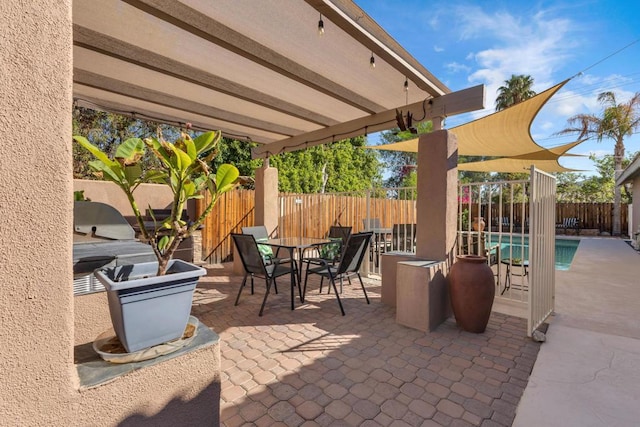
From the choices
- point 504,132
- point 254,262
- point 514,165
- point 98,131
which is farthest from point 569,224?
point 98,131

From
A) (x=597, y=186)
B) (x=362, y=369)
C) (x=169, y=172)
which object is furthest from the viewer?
(x=597, y=186)

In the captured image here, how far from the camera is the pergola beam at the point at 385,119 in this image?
3.50 meters

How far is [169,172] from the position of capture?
128 centimetres

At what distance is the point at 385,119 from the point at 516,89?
2045 cm

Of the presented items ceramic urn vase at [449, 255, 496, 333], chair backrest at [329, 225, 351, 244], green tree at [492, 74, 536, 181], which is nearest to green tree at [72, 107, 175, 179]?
chair backrest at [329, 225, 351, 244]

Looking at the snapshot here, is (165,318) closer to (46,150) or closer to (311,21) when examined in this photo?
(46,150)

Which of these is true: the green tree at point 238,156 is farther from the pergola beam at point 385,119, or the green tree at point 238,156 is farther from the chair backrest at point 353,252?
the chair backrest at point 353,252

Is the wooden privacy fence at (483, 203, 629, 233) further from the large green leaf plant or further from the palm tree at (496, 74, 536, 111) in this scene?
the large green leaf plant

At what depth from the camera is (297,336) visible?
3125 mm

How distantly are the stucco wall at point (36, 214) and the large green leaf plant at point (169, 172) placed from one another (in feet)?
0.68

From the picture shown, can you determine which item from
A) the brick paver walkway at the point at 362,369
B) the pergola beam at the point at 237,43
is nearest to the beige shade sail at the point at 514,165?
the pergola beam at the point at 237,43

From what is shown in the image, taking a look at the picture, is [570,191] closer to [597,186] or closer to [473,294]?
[597,186]

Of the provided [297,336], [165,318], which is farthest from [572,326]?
[165,318]

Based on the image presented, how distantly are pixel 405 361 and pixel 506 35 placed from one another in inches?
360
